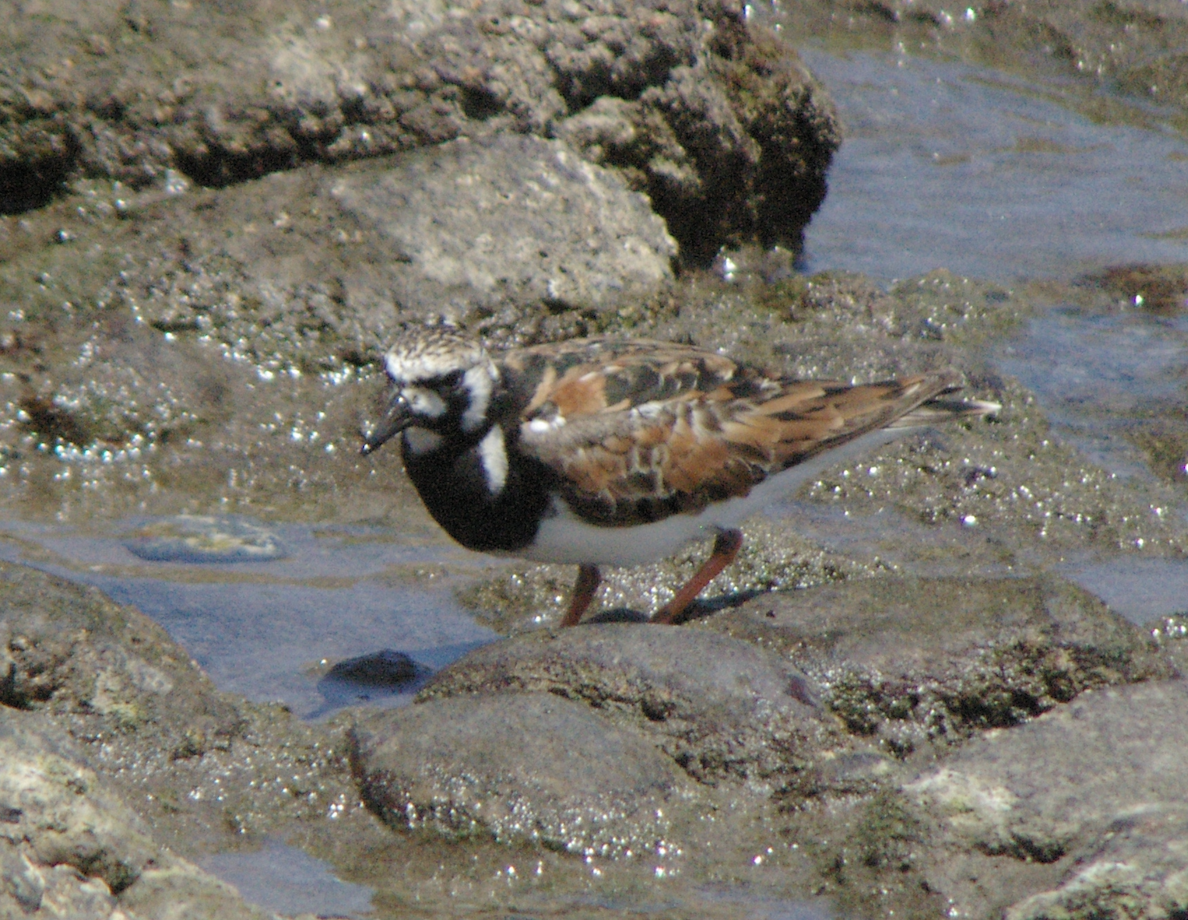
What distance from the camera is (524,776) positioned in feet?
10.6

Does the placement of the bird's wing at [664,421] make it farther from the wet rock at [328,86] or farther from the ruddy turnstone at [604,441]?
the wet rock at [328,86]

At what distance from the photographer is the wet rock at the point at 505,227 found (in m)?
5.89

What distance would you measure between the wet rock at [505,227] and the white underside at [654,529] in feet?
5.68

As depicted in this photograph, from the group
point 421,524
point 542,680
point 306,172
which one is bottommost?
point 421,524

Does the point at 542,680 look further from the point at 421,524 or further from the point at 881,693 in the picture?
the point at 421,524

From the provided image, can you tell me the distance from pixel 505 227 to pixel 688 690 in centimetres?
300

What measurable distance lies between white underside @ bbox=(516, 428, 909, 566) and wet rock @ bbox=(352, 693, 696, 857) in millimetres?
778

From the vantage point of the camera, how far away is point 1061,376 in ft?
21.3

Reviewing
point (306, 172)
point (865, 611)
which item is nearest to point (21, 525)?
point (306, 172)

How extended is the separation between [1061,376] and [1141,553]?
158 centimetres

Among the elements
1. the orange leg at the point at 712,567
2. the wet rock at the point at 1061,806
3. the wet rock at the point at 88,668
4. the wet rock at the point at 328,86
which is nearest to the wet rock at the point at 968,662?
the wet rock at the point at 1061,806

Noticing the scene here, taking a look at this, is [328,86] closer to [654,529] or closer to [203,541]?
[203,541]

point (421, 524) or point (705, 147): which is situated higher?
point (705, 147)

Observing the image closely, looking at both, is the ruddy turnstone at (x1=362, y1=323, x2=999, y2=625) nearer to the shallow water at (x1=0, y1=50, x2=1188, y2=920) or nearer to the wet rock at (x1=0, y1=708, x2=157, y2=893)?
the shallow water at (x1=0, y1=50, x2=1188, y2=920)
